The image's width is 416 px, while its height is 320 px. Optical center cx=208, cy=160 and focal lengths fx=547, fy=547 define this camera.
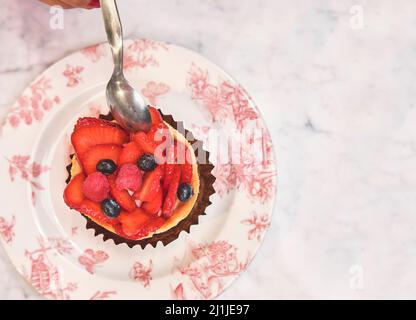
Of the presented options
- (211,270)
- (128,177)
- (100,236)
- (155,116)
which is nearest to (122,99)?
(155,116)

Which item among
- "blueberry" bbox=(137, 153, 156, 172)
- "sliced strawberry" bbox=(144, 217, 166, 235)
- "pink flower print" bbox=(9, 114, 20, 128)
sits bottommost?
"sliced strawberry" bbox=(144, 217, 166, 235)

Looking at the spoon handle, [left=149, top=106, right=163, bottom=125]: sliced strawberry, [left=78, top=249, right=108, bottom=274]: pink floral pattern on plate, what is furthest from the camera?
[left=78, top=249, right=108, bottom=274]: pink floral pattern on plate

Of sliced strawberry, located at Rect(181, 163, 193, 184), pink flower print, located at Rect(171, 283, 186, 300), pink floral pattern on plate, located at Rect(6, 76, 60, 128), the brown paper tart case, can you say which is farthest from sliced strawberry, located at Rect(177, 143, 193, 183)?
pink floral pattern on plate, located at Rect(6, 76, 60, 128)

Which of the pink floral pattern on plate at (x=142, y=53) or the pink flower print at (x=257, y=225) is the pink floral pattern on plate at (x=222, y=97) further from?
the pink flower print at (x=257, y=225)

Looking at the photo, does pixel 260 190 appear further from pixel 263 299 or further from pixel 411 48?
pixel 411 48

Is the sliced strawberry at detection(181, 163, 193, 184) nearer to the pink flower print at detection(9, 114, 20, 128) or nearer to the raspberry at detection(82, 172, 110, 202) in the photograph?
the raspberry at detection(82, 172, 110, 202)

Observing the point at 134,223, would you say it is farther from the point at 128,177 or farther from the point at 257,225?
the point at 257,225
